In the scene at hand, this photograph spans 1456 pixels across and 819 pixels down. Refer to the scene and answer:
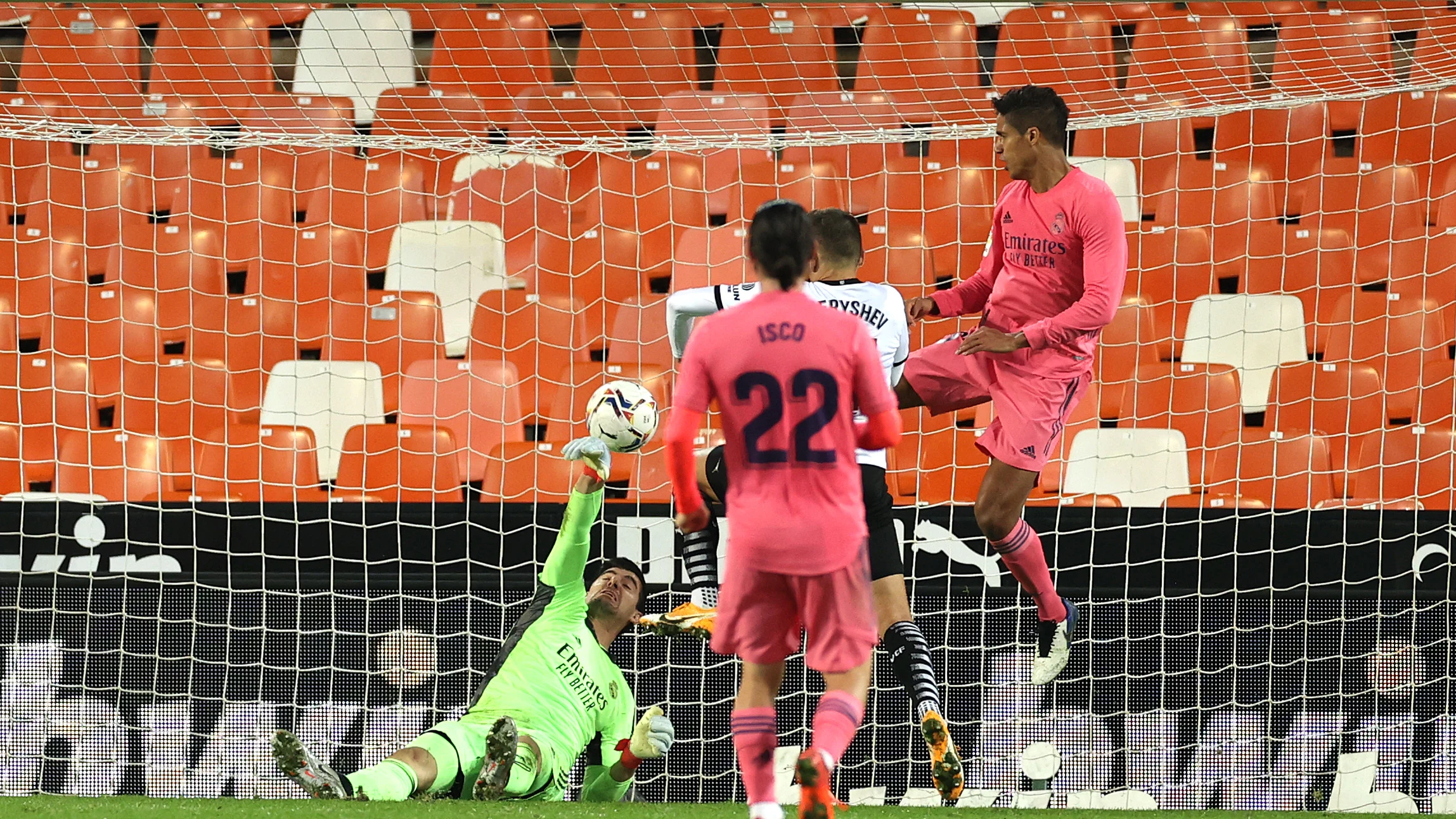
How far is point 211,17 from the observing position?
855cm

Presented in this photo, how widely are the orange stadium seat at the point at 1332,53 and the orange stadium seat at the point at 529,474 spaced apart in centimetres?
372

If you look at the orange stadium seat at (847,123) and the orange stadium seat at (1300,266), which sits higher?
the orange stadium seat at (847,123)

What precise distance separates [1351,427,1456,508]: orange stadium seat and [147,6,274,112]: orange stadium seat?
19.2 ft

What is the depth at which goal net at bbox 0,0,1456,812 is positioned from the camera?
18.9 feet

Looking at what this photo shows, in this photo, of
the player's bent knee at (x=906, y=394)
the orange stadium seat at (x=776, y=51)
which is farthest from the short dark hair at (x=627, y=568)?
the orange stadium seat at (x=776, y=51)

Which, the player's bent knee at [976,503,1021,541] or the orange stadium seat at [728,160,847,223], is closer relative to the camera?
the player's bent knee at [976,503,1021,541]

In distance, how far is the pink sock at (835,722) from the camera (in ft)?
10.8

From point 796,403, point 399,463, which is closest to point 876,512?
point 796,403

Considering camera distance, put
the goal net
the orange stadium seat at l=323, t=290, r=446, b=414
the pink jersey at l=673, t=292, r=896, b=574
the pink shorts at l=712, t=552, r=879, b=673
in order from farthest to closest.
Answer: the orange stadium seat at l=323, t=290, r=446, b=414
the goal net
the pink shorts at l=712, t=552, r=879, b=673
the pink jersey at l=673, t=292, r=896, b=574

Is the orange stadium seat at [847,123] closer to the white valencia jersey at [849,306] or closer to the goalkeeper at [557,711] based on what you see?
the goalkeeper at [557,711]

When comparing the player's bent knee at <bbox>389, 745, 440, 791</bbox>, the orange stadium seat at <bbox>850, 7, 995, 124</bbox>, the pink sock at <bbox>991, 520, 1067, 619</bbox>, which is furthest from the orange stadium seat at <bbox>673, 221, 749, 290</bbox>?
the player's bent knee at <bbox>389, 745, 440, 791</bbox>

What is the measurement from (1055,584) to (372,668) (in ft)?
8.92

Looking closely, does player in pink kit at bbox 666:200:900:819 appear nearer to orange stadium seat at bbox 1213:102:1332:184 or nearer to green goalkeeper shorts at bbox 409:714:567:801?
green goalkeeper shorts at bbox 409:714:567:801

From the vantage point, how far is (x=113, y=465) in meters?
6.98
